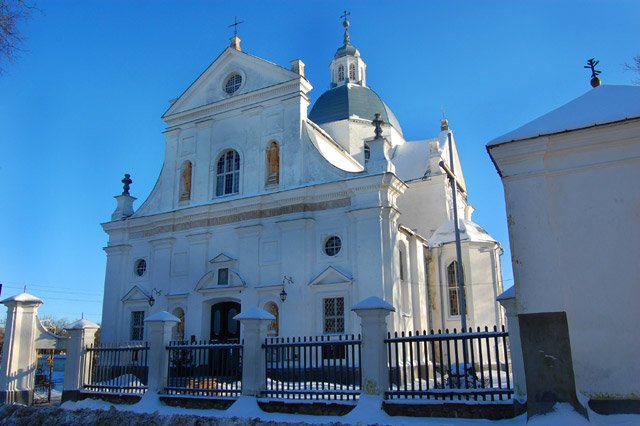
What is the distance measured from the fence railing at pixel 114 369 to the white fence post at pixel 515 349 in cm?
825

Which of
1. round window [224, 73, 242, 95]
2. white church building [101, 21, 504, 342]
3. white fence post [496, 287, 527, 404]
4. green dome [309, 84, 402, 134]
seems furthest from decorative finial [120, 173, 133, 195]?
white fence post [496, 287, 527, 404]

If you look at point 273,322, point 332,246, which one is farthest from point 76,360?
point 332,246

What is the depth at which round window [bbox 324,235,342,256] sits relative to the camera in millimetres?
18359

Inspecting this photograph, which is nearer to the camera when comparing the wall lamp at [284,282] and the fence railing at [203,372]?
the fence railing at [203,372]

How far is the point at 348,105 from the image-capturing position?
31688 millimetres

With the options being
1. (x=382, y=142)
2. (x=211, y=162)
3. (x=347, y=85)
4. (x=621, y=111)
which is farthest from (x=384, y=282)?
(x=347, y=85)

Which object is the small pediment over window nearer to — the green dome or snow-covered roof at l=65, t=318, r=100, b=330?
snow-covered roof at l=65, t=318, r=100, b=330

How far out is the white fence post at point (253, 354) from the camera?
10.9 meters

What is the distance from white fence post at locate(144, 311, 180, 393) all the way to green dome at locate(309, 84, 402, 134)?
20636 millimetres

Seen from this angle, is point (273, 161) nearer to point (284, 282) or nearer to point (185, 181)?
point (185, 181)

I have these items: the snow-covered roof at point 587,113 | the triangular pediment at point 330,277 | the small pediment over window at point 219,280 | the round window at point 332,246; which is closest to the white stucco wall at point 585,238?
the snow-covered roof at point 587,113

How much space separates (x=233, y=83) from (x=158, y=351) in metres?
12.8

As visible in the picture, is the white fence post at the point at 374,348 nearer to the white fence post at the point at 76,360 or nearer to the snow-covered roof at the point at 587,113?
the snow-covered roof at the point at 587,113

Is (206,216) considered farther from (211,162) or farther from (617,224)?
(617,224)
